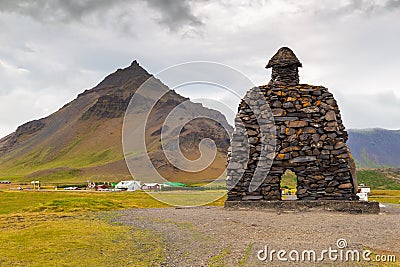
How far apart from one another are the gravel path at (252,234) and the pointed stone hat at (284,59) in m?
10.2

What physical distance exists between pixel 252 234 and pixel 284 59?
1512 cm

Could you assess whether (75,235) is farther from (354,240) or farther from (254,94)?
(254,94)

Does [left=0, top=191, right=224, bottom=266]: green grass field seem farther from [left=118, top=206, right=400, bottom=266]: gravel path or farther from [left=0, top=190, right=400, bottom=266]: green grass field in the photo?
[left=118, top=206, right=400, bottom=266]: gravel path

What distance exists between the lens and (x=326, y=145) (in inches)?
936

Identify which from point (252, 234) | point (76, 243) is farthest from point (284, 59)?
point (76, 243)

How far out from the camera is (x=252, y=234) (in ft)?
48.2

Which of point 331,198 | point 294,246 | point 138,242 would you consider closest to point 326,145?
point 331,198

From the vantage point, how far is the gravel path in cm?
1147

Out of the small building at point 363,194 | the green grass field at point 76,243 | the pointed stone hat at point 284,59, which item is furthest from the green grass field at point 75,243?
the small building at point 363,194

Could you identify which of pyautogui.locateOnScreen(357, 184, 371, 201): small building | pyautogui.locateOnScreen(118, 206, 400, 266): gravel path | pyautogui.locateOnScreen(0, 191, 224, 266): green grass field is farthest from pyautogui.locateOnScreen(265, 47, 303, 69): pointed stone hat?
pyautogui.locateOnScreen(0, 191, 224, 266): green grass field

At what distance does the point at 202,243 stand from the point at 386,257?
5.38 meters

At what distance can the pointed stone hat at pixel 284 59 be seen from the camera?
87.2 feet

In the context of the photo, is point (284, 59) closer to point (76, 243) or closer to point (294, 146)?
point (294, 146)

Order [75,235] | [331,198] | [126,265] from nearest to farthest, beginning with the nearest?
[126,265], [75,235], [331,198]
